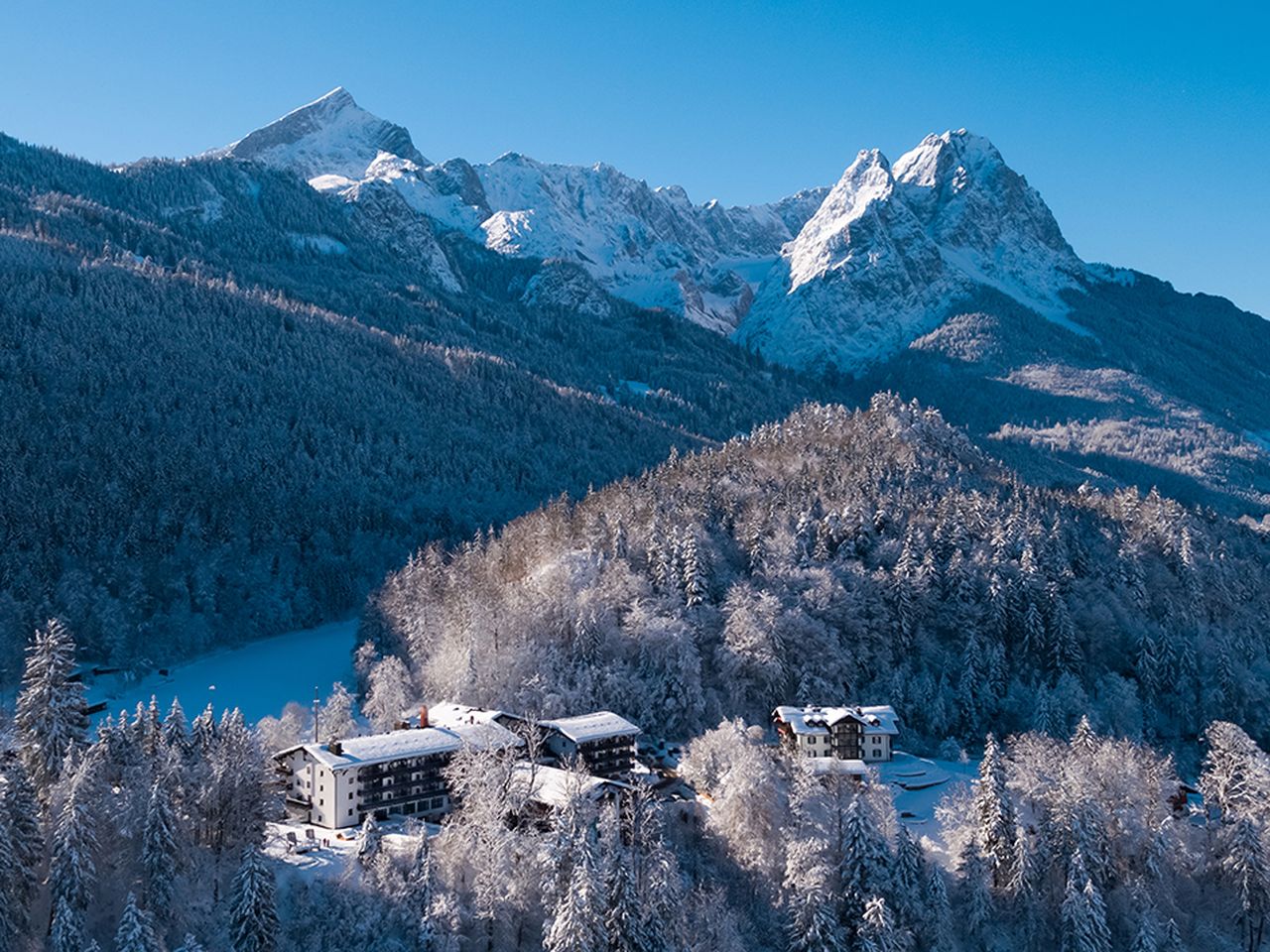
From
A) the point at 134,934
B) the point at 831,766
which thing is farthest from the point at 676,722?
the point at 134,934

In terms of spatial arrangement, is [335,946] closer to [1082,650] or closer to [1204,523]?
[1082,650]

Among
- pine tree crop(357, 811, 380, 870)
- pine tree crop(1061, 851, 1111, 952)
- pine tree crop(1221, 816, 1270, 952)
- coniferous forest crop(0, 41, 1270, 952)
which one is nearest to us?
coniferous forest crop(0, 41, 1270, 952)

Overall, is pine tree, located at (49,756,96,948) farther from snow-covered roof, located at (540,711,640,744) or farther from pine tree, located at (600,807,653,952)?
snow-covered roof, located at (540,711,640,744)

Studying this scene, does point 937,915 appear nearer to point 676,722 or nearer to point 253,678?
point 676,722

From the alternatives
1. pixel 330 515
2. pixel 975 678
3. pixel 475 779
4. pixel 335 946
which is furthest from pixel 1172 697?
pixel 330 515

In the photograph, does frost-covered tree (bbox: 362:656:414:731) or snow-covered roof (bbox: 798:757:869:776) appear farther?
frost-covered tree (bbox: 362:656:414:731)

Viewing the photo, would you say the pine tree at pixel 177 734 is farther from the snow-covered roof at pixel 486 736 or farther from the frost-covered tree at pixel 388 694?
the frost-covered tree at pixel 388 694

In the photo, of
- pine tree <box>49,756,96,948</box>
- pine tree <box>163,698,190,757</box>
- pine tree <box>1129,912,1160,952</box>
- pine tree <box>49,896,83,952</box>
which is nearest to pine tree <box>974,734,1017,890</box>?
pine tree <box>1129,912,1160,952</box>
